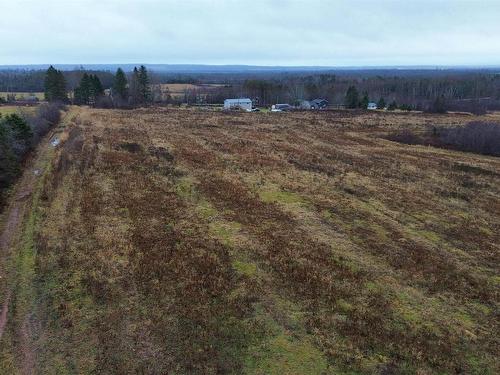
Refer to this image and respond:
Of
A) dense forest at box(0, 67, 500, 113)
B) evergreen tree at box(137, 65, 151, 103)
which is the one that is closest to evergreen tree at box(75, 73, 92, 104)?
dense forest at box(0, 67, 500, 113)

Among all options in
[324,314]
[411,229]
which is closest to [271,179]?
[411,229]

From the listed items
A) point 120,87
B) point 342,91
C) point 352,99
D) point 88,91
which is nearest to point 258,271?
point 88,91

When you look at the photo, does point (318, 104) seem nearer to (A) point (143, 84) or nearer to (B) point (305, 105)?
(B) point (305, 105)

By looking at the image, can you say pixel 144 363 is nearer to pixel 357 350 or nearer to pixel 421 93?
pixel 357 350

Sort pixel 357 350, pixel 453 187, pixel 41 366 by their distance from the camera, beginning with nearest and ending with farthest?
1. pixel 41 366
2. pixel 357 350
3. pixel 453 187

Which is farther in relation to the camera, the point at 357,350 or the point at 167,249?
the point at 167,249

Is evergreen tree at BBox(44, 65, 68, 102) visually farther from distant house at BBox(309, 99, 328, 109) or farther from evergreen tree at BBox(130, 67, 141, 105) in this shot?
distant house at BBox(309, 99, 328, 109)
